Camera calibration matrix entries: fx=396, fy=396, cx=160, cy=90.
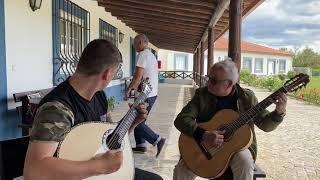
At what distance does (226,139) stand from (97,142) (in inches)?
47.6

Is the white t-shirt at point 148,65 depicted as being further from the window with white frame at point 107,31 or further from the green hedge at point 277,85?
the green hedge at point 277,85

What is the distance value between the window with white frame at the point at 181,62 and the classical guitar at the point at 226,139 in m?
30.7

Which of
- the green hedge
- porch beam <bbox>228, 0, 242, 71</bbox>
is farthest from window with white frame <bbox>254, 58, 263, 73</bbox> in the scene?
porch beam <bbox>228, 0, 242, 71</bbox>

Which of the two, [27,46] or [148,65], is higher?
[27,46]

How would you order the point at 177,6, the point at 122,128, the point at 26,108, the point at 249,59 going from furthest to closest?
1. the point at 249,59
2. the point at 177,6
3. the point at 26,108
4. the point at 122,128

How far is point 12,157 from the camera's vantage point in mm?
1993

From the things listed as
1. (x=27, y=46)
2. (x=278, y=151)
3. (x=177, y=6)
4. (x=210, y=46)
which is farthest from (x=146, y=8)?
(x=278, y=151)

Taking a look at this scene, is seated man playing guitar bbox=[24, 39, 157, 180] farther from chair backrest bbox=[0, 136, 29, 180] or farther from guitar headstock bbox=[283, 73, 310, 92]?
guitar headstock bbox=[283, 73, 310, 92]

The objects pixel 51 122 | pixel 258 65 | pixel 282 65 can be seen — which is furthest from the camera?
pixel 282 65

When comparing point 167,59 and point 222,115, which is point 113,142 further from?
point 167,59

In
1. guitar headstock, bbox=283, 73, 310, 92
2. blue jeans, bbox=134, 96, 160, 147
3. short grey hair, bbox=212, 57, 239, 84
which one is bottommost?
blue jeans, bbox=134, 96, 160, 147

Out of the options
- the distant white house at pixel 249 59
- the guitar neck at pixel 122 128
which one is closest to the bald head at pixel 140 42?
the guitar neck at pixel 122 128

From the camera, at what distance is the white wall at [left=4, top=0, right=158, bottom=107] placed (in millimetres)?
4203

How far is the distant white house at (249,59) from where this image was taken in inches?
1309
